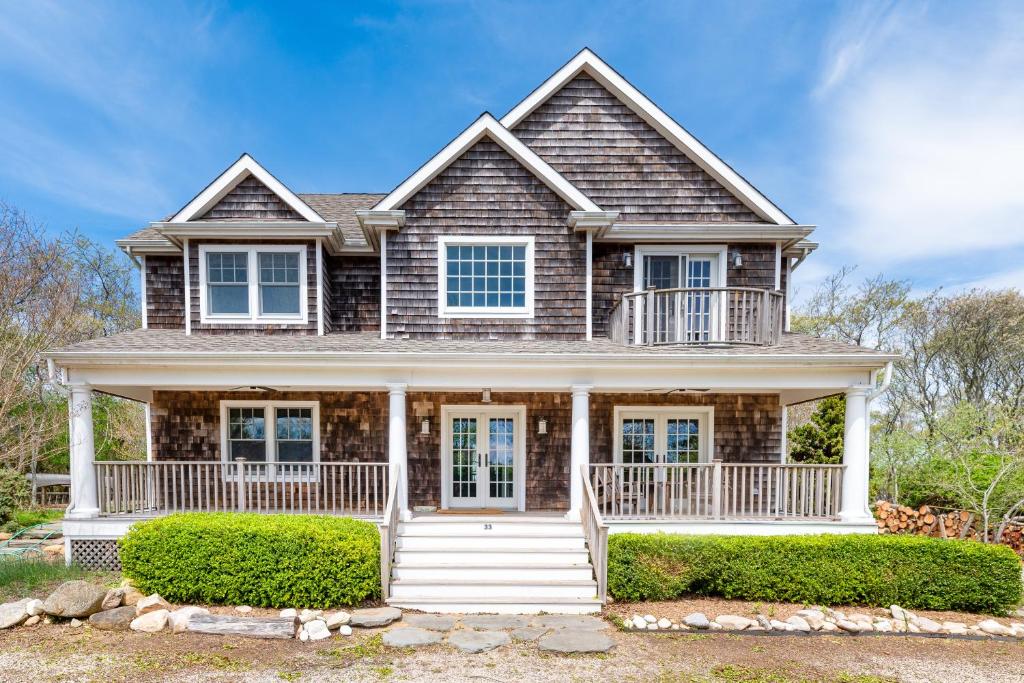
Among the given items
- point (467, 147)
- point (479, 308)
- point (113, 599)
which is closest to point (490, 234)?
point (479, 308)

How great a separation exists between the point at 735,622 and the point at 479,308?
6.46m

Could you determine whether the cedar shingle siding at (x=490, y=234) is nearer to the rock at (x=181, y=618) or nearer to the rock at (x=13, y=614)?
the rock at (x=181, y=618)

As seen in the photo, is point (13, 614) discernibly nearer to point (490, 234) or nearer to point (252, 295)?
point (252, 295)

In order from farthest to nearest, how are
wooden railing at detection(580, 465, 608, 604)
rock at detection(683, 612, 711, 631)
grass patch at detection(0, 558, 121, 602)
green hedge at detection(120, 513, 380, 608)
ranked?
1. grass patch at detection(0, 558, 121, 602)
2. wooden railing at detection(580, 465, 608, 604)
3. green hedge at detection(120, 513, 380, 608)
4. rock at detection(683, 612, 711, 631)

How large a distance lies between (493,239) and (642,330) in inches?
131

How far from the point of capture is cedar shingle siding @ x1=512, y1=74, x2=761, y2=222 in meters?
11.0

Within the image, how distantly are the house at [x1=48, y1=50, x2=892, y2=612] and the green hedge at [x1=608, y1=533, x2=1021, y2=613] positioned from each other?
1061 mm

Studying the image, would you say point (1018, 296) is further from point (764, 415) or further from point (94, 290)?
point (94, 290)

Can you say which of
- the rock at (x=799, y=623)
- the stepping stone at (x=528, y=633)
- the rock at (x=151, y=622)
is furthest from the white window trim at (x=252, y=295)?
the rock at (x=799, y=623)

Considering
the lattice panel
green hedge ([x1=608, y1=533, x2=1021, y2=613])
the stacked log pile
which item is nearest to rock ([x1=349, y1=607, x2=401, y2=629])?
green hedge ([x1=608, y1=533, x2=1021, y2=613])

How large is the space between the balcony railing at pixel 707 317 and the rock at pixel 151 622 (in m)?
7.79

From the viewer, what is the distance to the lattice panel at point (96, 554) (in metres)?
8.50

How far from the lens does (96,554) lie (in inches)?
336

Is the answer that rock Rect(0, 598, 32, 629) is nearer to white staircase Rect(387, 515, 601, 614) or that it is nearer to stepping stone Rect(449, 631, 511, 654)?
white staircase Rect(387, 515, 601, 614)
